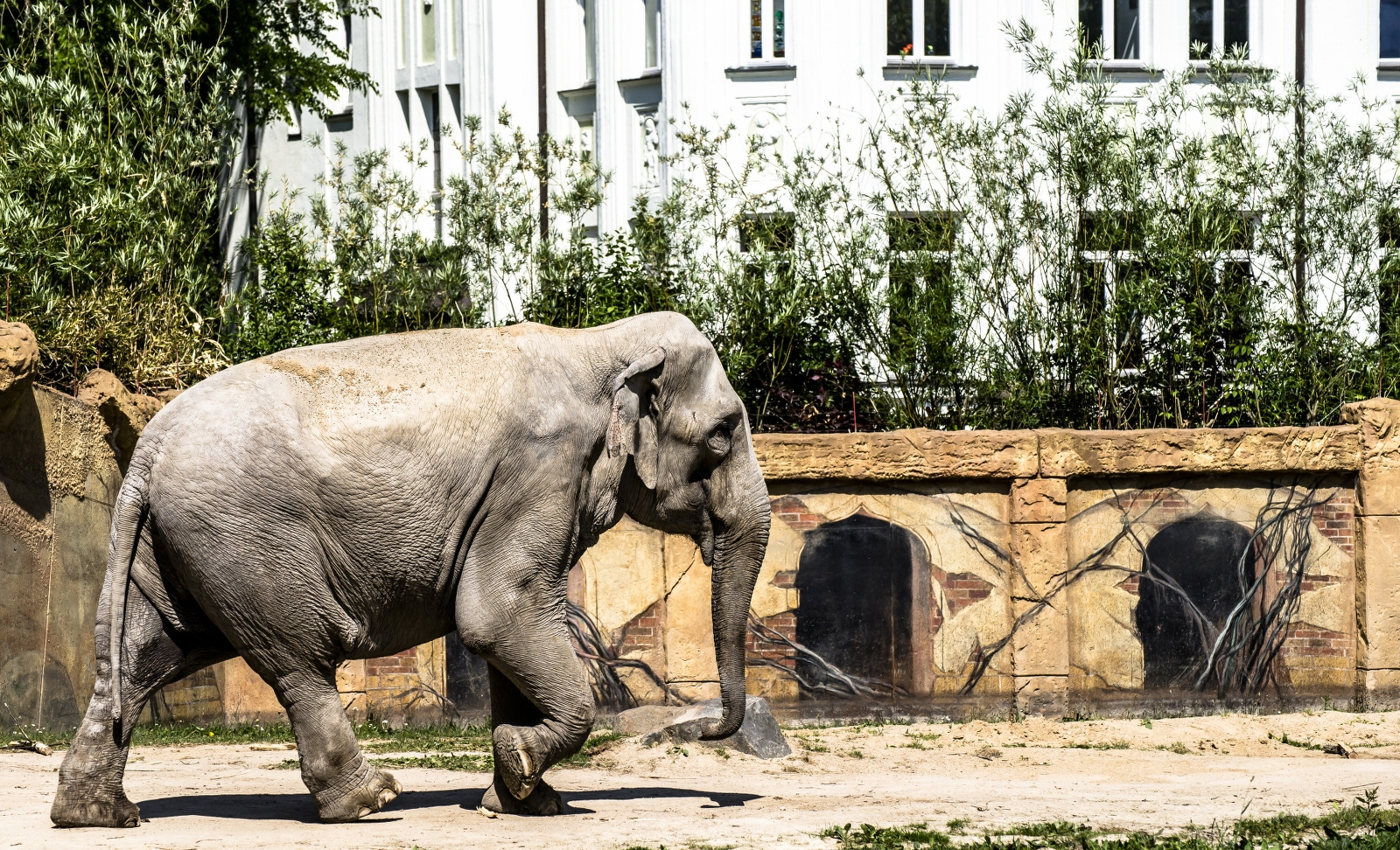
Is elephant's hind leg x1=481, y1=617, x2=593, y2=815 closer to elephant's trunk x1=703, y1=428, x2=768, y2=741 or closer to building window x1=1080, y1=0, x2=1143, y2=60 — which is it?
elephant's trunk x1=703, y1=428, x2=768, y2=741

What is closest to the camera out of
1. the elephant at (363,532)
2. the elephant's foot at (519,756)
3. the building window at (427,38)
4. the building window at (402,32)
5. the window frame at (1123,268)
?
the elephant at (363,532)

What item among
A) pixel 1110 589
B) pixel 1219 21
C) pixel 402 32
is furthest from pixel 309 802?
pixel 402 32

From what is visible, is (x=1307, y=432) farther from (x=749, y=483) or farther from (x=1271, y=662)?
(x=749, y=483)

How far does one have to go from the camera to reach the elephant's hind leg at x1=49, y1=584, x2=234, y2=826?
258 inches

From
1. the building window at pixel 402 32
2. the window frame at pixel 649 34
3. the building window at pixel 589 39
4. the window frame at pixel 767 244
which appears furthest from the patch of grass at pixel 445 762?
the building window at pixel 402 32

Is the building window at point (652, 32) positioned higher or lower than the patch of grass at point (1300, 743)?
higher

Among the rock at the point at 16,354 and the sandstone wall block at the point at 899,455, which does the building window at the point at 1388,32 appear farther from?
the rock at the point at 16,354

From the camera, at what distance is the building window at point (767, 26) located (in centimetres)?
1998

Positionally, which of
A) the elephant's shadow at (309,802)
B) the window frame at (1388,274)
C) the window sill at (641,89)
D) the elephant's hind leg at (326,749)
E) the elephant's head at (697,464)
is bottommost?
the elephant's shadow at (309,802)

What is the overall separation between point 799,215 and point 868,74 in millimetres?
5633

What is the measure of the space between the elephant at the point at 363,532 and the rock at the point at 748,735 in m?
3.03

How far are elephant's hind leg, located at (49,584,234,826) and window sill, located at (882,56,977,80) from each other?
46.6 ft

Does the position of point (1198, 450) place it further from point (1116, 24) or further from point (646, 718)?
point (1116, 24)

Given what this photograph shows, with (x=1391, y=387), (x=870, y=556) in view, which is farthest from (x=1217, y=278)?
(x=870, y=556)
